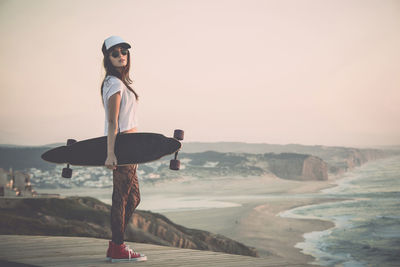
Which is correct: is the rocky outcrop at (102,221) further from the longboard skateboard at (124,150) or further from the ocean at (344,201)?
the longboard skateboard at (124,150)

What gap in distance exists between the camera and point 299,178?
83.5ft

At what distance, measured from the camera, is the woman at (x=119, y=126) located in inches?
109

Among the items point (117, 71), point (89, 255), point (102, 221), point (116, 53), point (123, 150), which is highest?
point (116, 53)

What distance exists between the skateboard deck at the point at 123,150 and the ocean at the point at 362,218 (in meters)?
13.0

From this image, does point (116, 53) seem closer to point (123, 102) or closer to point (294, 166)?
point (123, 102)

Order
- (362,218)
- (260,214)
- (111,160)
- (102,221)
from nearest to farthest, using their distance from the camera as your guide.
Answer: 1. (111,160)
2. (102,221)
3. (362,218)
4. (260,214)

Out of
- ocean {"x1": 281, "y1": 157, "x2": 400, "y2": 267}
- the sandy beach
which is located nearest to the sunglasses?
the sandy beach

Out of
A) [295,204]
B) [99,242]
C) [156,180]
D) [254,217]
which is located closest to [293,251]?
[254,217]

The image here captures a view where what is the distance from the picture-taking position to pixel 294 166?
25719 millimetres

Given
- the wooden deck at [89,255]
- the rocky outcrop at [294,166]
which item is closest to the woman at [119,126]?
the wooden deck at [89,255]

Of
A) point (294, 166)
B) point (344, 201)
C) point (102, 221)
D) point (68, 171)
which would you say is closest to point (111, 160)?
point (68, 171)

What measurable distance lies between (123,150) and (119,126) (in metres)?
0.17

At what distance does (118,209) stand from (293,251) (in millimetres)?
15942

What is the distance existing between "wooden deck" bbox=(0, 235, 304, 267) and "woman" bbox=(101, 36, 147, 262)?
0.16 metres
